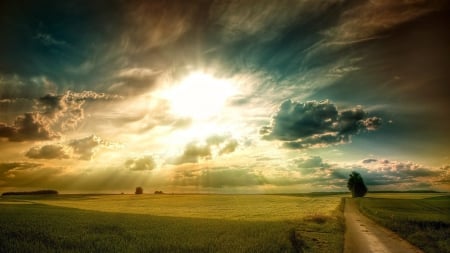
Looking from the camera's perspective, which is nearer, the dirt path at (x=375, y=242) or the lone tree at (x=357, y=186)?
the dirt path at (x=375, y=242)

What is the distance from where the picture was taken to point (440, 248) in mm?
21391

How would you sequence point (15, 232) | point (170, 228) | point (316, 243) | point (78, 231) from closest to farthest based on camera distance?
point (316, 243) → point (15, 232) → point (78, 231) → point (170, 228)

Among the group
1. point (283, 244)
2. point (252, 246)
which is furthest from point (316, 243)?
point (252, 246)

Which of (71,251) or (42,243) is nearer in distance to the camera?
(71,251)

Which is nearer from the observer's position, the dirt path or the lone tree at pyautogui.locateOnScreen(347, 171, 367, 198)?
the dirt path

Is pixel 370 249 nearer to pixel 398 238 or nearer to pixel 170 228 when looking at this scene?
pixel 398 238

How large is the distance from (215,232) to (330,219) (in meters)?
15.3

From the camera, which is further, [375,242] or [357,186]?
[357,186]

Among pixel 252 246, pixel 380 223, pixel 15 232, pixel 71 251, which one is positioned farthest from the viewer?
pixel 380 223

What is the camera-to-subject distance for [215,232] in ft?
90.6

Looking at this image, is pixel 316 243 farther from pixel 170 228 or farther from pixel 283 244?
pixel 170 228

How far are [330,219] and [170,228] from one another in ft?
57.7

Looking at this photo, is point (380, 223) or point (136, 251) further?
point (380, 223)

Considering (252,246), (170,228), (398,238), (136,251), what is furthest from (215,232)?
(398,238)
